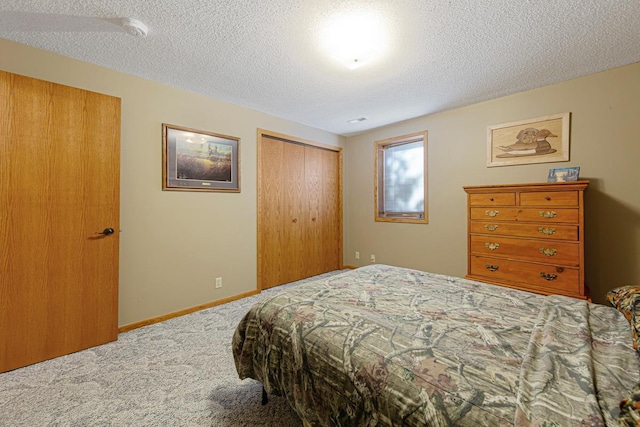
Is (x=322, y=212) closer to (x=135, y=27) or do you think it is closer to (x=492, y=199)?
(x=492, y=199)

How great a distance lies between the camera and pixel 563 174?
258cm

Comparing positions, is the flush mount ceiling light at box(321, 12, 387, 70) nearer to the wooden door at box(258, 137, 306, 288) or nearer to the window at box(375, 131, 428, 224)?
the wooden door at box(258, 137, 306, 288)

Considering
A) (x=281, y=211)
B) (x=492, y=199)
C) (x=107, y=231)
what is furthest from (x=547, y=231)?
(x=107, y=231)

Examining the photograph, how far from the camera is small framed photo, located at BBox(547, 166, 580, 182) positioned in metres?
2.51

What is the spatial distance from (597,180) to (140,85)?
4.56 m

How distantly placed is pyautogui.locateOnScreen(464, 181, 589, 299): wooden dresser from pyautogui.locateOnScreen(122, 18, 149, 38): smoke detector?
10.4 ft

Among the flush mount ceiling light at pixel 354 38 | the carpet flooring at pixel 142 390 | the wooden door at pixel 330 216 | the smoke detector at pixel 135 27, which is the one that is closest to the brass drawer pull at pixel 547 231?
the flush mount ceiling light at pixel 354 38

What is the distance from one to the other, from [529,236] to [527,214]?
0.21 meters

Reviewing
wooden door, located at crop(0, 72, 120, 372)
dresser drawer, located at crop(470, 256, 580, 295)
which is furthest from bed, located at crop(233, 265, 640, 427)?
wooden door, located at crop(0, 72, 120, 372)

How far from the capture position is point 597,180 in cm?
258

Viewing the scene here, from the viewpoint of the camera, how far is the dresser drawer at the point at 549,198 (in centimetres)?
231

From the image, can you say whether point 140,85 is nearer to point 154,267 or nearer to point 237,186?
point 237,186

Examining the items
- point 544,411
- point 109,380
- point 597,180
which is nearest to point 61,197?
point 109,380

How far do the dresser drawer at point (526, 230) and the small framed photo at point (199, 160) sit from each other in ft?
9.28
